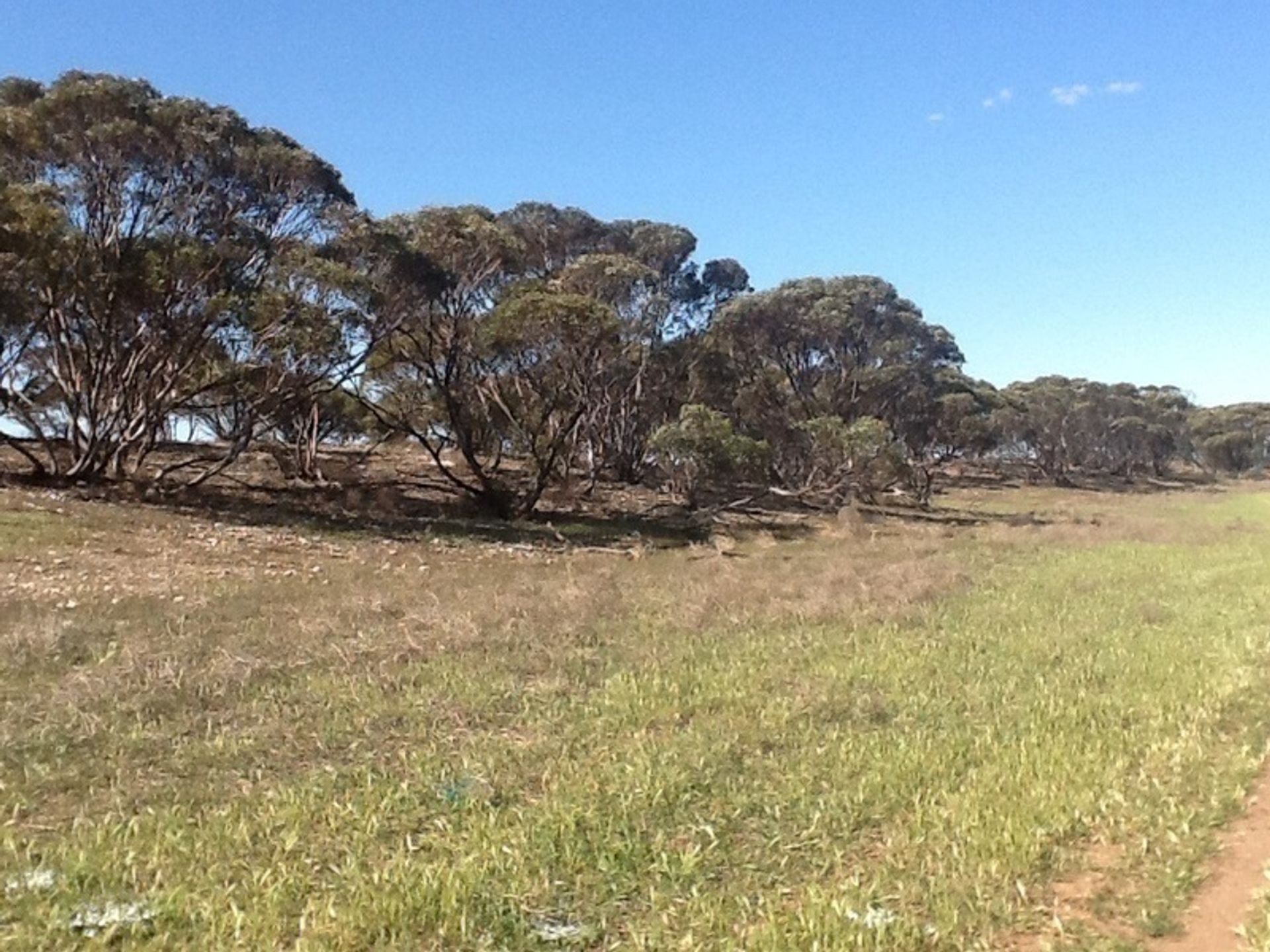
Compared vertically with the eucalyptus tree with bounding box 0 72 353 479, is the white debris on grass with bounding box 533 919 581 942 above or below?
below

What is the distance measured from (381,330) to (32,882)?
909 inches

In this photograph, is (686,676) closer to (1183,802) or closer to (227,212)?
(1183,802)

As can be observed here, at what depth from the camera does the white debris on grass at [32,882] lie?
198 inches

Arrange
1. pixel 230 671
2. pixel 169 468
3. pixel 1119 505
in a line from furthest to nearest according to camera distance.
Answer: pixel 1119 505 < pixel 169 468 < pixel 230 671

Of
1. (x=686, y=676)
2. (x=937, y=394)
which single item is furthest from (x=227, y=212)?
(x=937, y=394)

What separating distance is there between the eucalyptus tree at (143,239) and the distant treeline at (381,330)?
0.21 ft

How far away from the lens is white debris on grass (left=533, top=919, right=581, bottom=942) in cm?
471

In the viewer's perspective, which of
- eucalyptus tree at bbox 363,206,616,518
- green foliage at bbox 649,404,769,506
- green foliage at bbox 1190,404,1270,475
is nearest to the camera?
eucalyptus tree at bbox 363,206,616,518

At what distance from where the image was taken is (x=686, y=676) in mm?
9922

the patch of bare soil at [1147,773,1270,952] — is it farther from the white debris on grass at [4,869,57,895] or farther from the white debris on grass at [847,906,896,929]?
the white debris on grass at [4,869,57,895]

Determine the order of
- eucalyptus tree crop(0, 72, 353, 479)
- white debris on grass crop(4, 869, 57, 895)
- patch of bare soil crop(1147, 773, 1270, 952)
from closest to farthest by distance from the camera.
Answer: patch of bare soil crop(1147, 773, 1270, 952), white debris on grass crop(4, 869, 57, 895), eucalyptus tree crop(0, 72, 353, 479)

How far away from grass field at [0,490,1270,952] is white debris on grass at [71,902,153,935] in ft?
0.06

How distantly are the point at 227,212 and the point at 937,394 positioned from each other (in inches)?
1806

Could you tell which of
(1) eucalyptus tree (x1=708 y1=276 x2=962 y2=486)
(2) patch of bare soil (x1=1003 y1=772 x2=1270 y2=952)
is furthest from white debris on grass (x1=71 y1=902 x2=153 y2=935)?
(1) eucalyptus tree (x1=708 y1=276 x2=962 y2=486)
